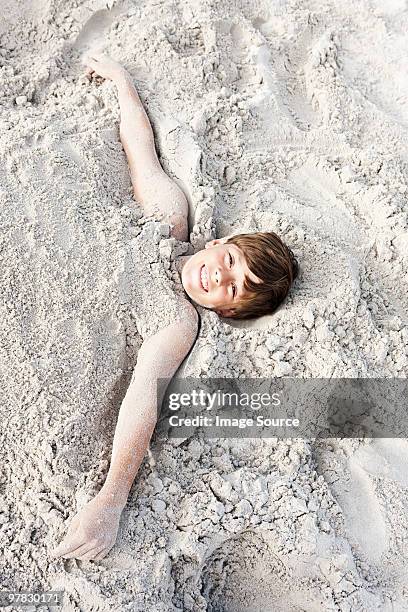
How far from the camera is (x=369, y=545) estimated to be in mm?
2125

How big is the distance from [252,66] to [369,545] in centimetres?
212

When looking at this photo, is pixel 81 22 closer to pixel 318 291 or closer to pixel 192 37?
pixel 192 37

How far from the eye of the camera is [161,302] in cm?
236

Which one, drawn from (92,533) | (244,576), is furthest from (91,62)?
(244,576)

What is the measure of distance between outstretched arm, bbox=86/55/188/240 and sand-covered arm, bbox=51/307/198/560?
16.5 inches

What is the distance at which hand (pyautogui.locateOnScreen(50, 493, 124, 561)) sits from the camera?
1.89 m

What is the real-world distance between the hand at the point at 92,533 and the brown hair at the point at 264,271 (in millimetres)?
849

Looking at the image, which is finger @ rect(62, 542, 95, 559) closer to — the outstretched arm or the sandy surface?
the sandy surface

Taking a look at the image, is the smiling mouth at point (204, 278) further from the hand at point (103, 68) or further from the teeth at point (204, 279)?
the hand at point (103, 68)

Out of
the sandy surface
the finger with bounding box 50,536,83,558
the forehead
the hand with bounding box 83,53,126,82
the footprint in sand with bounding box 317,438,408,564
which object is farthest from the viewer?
the hand with bounding box 83,53,126,82

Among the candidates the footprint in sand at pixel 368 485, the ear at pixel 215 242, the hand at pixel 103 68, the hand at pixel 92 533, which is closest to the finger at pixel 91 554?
the hand at pixel 92 533

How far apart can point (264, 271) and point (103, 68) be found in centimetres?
127

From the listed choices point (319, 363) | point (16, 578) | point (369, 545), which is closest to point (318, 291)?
point (319, 363)

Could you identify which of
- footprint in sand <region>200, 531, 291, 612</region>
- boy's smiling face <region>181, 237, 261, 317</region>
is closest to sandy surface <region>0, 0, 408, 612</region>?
footprint in sand <region>200, 531, 291, 612</region>
